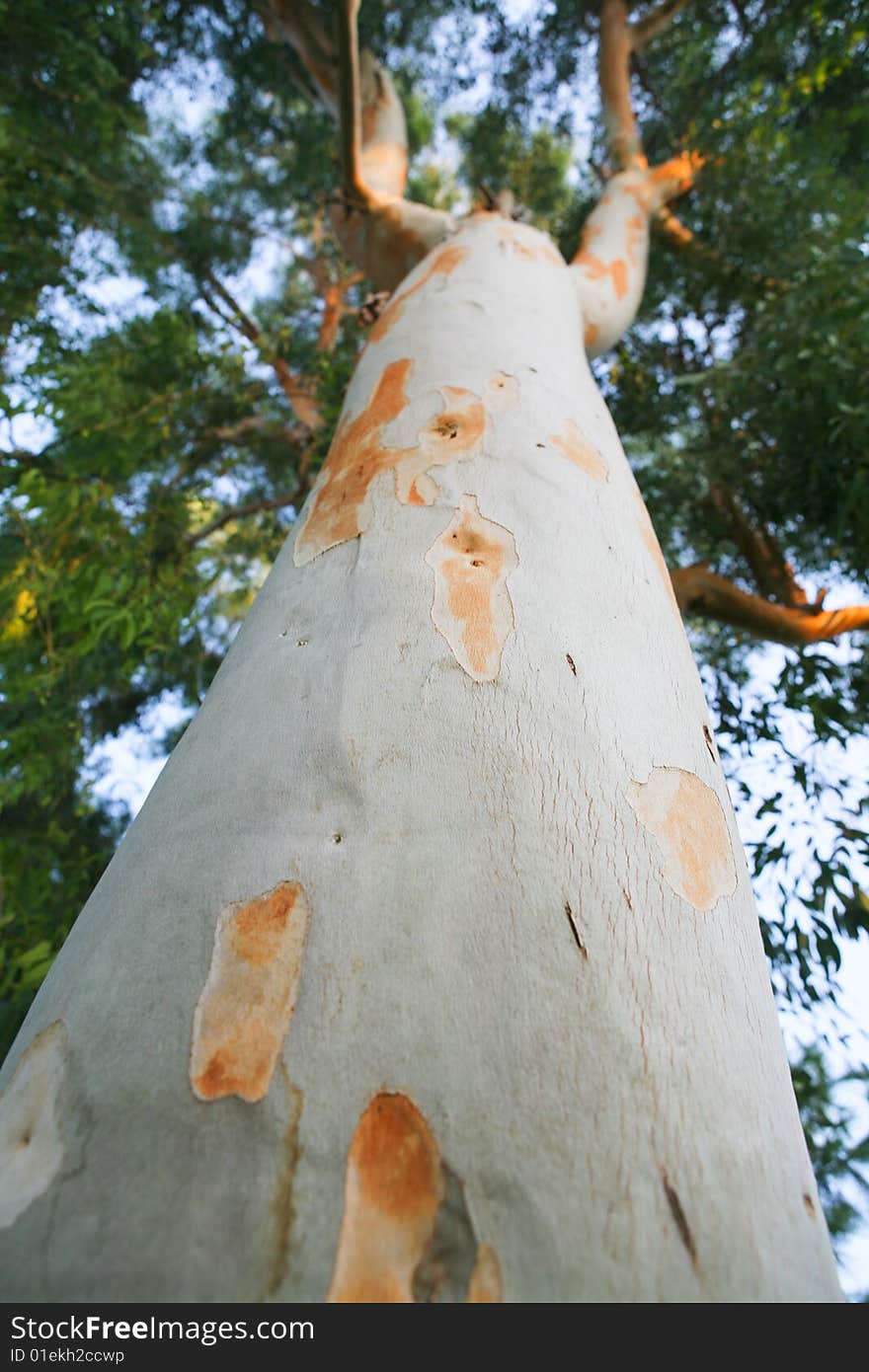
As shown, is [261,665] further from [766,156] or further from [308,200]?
[308,200]

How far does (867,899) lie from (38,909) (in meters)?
3.00

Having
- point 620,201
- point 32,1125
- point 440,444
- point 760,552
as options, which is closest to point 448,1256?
point 32,1125

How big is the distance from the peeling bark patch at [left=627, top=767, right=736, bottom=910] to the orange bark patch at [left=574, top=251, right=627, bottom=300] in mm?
2450

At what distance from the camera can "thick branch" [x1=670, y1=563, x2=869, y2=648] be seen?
3256 mm

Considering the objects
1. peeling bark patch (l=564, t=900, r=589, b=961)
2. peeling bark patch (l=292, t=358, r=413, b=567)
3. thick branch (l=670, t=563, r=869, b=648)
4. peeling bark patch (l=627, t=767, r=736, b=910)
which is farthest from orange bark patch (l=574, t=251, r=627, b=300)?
peeling bark patch (l=564, t=900, r=589, b=961)

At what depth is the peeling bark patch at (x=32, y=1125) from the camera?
53 cm

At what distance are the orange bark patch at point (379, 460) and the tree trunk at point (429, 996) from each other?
118 mm

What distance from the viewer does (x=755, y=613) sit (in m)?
3.31

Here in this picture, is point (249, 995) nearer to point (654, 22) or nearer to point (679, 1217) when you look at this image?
point (679, 1217)

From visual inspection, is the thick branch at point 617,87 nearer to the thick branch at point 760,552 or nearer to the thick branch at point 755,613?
the thick branch at point 760,552

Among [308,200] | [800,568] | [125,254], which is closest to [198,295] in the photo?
[125,254]

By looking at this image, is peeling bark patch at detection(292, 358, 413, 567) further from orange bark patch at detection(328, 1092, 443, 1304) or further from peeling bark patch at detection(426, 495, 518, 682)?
orange bark patch at detection(328, 1092, 443, 1304)
